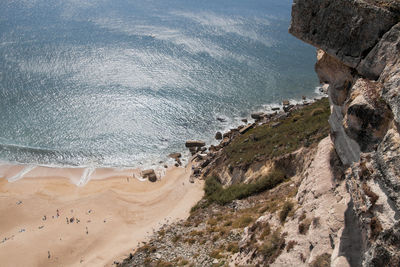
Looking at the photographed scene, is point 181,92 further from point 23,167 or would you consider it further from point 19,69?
point 19,69

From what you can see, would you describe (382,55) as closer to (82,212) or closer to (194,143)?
(82,212)

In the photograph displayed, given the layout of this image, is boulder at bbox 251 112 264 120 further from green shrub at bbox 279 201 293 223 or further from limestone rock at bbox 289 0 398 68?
limestone rock at bbox 289 0 398 68

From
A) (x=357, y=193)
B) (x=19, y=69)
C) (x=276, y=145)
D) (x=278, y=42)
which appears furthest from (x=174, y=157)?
(x=278, y=42)

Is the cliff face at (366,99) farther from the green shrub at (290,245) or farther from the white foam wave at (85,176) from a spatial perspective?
the white foam wave at (85,176)

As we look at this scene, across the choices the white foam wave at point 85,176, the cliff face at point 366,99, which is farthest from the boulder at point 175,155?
the cliff face at point 366,99

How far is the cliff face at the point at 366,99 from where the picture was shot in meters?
9.53

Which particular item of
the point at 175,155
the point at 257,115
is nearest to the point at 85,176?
the point at 175,155

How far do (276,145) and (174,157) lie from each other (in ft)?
72.5

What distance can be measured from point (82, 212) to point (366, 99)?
36.8 metres

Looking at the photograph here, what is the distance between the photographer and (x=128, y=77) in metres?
72.3

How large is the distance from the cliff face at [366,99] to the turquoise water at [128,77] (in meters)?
39.7

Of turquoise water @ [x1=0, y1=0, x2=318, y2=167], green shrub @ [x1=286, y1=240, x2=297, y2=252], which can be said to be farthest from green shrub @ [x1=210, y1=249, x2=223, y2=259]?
turquoise water @ [x1=0, y1=0, x2=318, y2=167]

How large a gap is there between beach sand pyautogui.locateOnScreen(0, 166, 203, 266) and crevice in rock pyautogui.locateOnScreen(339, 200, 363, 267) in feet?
72.4

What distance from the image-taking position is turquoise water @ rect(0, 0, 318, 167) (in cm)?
5425
